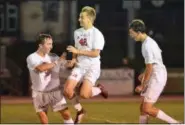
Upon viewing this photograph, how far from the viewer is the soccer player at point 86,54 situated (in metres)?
8.34

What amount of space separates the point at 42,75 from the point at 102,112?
4.49m

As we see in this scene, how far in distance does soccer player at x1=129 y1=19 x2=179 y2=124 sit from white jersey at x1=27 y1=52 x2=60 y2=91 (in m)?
1.21

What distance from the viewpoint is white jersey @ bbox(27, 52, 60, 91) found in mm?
8508

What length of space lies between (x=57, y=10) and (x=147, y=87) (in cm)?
866

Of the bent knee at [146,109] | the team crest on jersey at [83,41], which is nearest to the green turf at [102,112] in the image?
the bent knee at [146,109]

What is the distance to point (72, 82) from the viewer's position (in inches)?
333

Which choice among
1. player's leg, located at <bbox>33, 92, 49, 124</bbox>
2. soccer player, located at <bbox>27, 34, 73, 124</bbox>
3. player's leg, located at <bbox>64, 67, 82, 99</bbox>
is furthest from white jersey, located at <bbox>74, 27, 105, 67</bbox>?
player's leg, located at <bbox>33, 92, 49, 124</bbox>

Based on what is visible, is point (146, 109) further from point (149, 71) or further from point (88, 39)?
point (88, 39)

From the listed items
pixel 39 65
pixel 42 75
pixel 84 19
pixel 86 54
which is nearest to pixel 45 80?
pixel 42 75

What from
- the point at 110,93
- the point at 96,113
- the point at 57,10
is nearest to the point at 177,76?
the point at 110,93

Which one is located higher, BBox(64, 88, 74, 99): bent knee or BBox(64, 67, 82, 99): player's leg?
BBox(64, 67, 82, 99): player's leg

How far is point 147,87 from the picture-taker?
28.0 feet

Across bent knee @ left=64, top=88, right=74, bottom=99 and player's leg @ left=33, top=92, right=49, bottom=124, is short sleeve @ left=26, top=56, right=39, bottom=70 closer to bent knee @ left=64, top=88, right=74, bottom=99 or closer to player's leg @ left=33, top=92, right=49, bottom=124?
player's leg @ left=33, top=92, right=49, bottom=124

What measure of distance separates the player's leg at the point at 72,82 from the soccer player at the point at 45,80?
27cm
